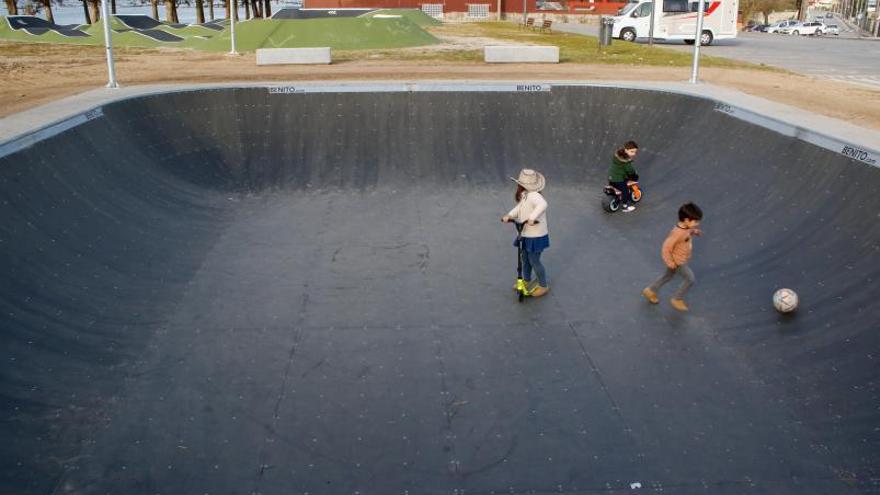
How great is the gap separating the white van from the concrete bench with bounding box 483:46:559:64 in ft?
46.9

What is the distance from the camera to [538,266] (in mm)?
8445

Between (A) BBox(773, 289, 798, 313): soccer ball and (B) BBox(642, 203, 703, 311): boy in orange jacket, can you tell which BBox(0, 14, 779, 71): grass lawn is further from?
(A) BBox(773, 289, 798, 313): soccer ball

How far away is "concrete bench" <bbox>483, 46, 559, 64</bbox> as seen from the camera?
24.2 meters

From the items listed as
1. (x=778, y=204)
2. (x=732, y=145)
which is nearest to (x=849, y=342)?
(x=778, y=204)

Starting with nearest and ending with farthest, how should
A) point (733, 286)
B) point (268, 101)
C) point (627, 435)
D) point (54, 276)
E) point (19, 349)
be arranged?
point (627, 435) < point (19, 349) < point (54, 276) < point (733, 286) < point (268, 101)

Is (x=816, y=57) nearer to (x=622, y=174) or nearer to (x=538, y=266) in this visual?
(x=622, y=174)

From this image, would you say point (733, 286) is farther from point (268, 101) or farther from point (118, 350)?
point (268, 101)

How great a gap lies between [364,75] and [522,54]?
6.46 m

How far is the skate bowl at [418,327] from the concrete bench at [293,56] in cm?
1082

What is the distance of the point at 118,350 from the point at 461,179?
791cm

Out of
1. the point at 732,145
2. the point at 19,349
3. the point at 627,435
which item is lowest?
the point at 627,435

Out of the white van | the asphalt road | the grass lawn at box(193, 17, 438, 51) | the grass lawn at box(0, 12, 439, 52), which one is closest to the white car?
the asphalt road

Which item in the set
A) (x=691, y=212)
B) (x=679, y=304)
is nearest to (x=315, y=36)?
(x=679, y=304)

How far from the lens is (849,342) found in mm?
6793
